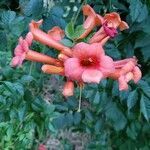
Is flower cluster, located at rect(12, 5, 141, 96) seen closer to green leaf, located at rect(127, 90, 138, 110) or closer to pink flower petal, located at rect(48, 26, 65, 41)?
pink flower petal, located at rect(48, 26, 65, 41)

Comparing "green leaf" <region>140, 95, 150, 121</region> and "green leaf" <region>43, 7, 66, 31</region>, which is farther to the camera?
"green leaf" <region>140, 95, 150, 121</region>

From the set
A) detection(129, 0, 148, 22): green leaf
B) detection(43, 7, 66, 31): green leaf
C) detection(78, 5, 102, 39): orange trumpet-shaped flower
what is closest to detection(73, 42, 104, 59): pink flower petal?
detection(78, 5, 102, 39): orange trumpet-shaped flower

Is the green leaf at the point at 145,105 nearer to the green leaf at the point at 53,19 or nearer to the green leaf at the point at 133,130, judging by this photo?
the green leaf at the point at 133,130

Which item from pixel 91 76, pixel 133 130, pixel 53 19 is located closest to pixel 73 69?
pixel 91 76

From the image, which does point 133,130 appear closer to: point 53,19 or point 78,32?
point 53,19

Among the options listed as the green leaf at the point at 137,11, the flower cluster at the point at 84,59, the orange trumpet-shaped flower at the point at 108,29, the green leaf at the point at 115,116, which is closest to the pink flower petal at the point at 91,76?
the flower cluster at the point at 84,59

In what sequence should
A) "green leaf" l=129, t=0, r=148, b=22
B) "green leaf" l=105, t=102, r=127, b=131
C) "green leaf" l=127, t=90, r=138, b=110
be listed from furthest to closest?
"green leaf" l=105, t=102, r=127, b=131 < "green leaf" l=127, t=90, r=138, b=110 < "green leaf" l=129, t=0, r=148, b=22

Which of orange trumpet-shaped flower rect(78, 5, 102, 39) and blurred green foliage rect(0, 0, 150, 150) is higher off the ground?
orange trumpet-shaped flower rect(78, 5, 102, 39)

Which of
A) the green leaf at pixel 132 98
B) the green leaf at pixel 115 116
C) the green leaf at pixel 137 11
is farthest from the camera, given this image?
the green leaf at pixel 115 116
